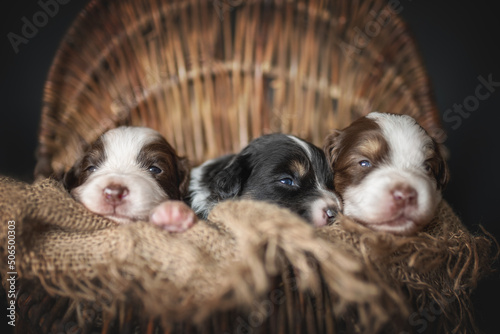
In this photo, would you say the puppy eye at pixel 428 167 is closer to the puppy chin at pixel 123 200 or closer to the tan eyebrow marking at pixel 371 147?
the tan eyebrow marking at pixel 371 147

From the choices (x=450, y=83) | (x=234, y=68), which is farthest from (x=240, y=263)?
(x=450, y=83)

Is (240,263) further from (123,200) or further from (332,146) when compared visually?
(332,146)

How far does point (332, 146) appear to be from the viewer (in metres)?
2.44

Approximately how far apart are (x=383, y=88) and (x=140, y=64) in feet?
6.14

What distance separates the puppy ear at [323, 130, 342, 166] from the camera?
239cm

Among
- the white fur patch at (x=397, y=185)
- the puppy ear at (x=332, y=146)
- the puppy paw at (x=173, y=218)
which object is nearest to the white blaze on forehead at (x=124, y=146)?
the puppy paw at (x=173, y=218)

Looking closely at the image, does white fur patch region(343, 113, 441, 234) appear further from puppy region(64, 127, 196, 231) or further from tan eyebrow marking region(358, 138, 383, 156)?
puppy region(64, 127, 196, 231)

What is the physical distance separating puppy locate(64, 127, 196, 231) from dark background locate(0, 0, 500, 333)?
1.30 metres

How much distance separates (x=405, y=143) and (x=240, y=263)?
3.85 ft

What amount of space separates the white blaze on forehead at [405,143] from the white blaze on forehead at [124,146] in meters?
1.29

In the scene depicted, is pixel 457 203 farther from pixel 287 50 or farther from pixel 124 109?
pixel 124 109

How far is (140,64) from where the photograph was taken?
3314 mm

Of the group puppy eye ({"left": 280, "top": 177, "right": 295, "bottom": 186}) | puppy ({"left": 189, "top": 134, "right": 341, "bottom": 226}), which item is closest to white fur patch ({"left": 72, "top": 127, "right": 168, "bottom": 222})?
puppy ({"left": 189, "top": 134, "right": 341, "bottom": 226})

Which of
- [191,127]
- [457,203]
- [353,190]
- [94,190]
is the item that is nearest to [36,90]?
[191,127]
